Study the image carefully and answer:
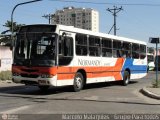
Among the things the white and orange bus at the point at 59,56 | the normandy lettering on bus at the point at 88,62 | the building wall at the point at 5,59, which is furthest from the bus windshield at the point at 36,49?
the building wall at the point at 5,59

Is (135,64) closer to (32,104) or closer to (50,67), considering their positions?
(50,67)

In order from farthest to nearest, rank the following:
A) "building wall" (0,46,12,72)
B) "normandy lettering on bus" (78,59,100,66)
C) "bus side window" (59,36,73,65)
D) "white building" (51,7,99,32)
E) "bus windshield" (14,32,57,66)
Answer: "white building" (51,7,99,32) < "building wall" (0,46,12,72) < "normandy lettering on bus" (78,59,100,66) < "bus side window" (59,36,73,65) < "bus windshield" (14,32,57,66)

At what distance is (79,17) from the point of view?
8600 centimetres

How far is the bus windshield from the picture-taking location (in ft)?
58.1

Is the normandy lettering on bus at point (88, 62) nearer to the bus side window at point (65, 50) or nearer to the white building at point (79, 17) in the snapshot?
the bus side window at point (65, 50)

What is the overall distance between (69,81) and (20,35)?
292cm

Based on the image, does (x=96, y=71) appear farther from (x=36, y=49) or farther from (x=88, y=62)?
(x=36, y=49)

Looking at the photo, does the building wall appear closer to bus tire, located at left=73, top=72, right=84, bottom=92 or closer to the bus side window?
bus tire, located at left=73, top=72, right=84, bottom=92

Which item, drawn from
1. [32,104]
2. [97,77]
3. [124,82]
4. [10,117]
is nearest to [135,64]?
[124,82]

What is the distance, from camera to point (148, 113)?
498 inches

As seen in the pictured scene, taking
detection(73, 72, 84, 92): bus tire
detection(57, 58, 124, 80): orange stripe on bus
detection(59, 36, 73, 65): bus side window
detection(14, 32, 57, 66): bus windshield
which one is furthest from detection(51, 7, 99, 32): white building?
detection(14, 32, 57, 66): bus windshield

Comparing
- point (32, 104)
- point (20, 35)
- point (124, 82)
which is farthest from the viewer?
point (124, 82)

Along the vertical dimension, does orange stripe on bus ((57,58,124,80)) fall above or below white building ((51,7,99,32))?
below

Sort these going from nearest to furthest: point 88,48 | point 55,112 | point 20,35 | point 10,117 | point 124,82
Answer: point 10,117
point 55,112
point 20,35
point 88,48
point 124,82
